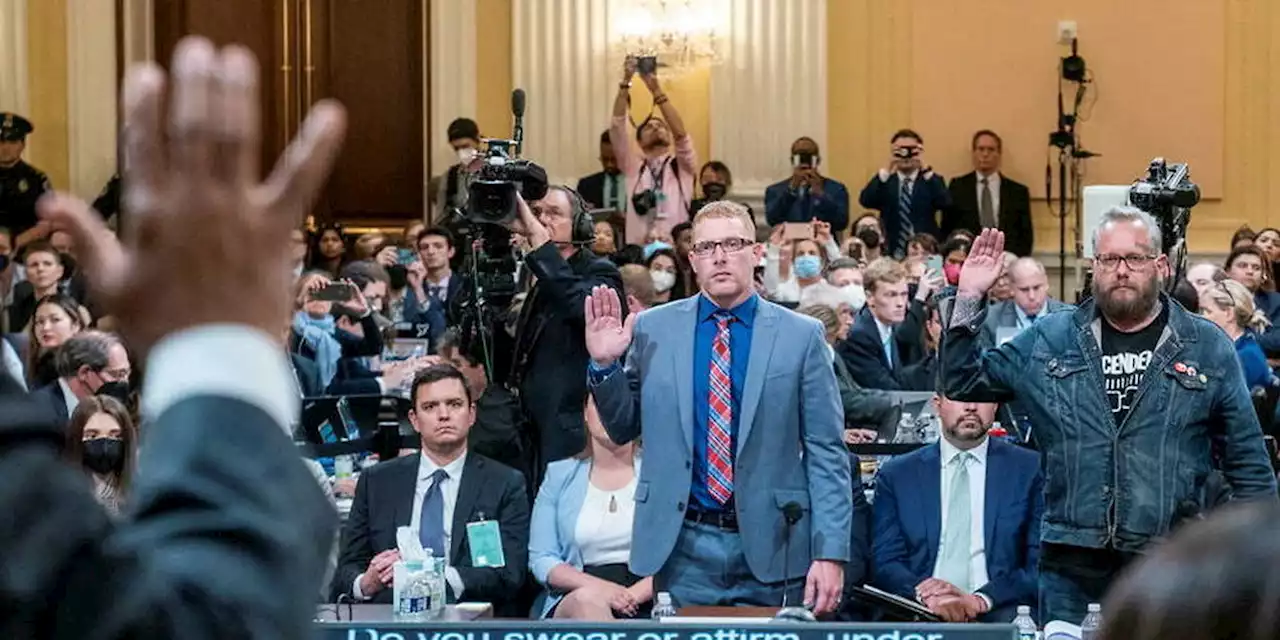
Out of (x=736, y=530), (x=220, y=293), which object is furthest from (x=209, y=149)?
(x=736, y=530)

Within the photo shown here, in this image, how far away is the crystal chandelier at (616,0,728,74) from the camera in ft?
52.7

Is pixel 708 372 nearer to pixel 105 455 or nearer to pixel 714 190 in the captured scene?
pixel 105 455

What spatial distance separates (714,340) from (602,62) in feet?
34.6

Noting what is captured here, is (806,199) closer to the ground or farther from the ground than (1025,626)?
farther from the ground

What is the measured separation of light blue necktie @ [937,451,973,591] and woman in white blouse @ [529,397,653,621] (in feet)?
3.31

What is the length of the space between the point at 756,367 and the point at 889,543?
1.37 meters

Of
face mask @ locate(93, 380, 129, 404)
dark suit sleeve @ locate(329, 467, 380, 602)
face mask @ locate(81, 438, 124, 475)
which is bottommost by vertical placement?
dark suit sleeve @ locate(329, 467, 380, 602)

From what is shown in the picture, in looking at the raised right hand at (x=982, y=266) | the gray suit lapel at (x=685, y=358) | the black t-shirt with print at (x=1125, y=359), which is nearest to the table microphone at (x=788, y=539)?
the gray suit lapel at (x=685, y=358)

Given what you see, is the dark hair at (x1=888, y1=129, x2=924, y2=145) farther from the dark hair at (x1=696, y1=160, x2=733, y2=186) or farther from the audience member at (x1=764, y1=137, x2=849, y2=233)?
the dark hair at (x1=696, y1=160, x2=733, y2=186)

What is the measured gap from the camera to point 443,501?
7.02 m

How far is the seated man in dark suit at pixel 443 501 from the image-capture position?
6918 mm

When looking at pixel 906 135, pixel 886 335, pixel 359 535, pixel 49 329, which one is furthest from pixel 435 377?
pixel 906 135

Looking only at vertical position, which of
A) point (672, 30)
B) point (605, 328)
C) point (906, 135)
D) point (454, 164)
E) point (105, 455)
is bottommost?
point (105, 455)

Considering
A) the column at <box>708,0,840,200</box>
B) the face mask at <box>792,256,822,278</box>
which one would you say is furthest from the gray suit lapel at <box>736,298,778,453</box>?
the column at <box>708,0,840,200</box>
